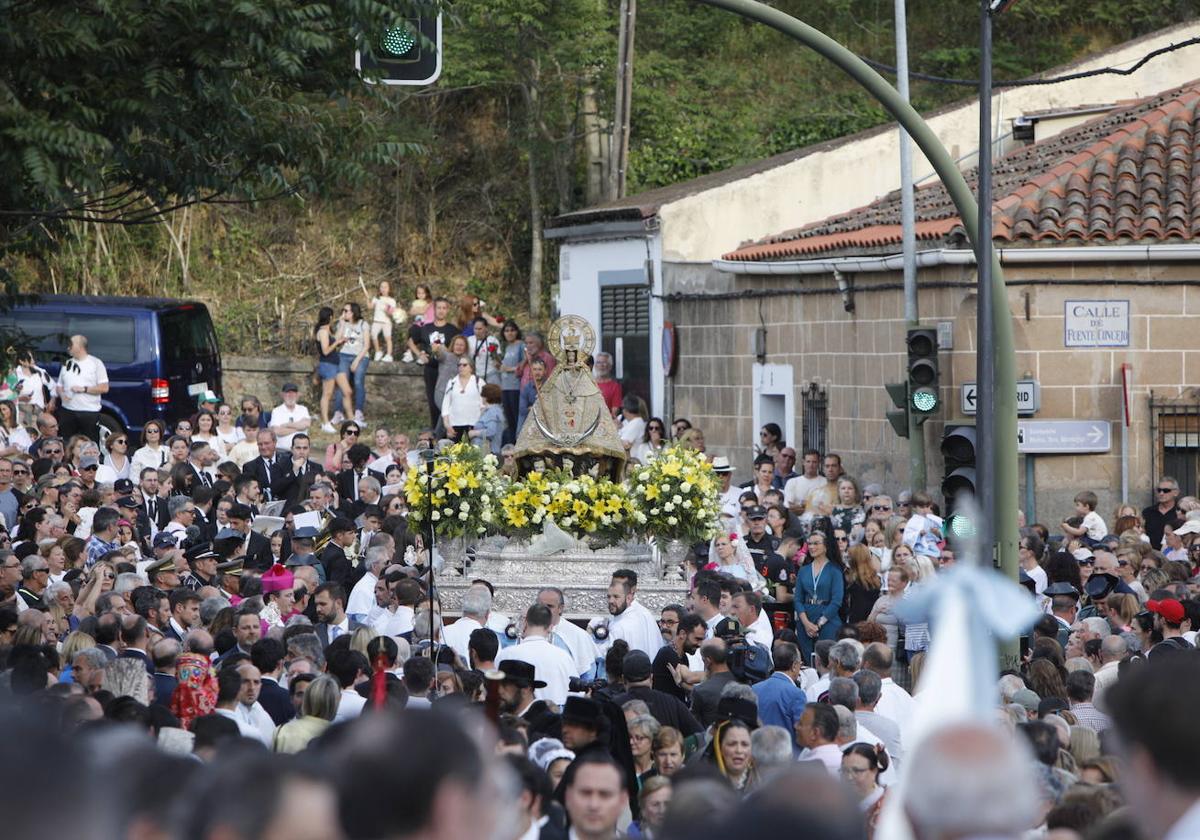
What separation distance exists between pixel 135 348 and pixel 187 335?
914 millimetres

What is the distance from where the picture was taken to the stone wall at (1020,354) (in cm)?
2111

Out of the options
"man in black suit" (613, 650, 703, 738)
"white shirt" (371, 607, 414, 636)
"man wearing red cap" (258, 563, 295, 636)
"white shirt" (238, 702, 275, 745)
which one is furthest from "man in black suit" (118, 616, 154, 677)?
"man in black suit" (613, 650, 703, 738)

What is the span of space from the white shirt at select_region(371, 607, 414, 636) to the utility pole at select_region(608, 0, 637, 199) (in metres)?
20.1

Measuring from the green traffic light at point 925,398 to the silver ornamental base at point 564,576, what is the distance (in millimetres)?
2668

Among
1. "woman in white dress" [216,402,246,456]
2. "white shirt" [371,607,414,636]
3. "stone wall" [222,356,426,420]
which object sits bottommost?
"white shirt" [371,607,414,636]

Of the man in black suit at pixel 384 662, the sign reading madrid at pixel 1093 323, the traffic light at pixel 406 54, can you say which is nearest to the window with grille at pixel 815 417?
the sign reading madrid at pixel 1093 323

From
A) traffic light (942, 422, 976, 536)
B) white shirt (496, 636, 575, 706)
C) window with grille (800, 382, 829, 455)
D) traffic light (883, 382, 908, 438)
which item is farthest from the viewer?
window with grille (800, 382, 829, 455)

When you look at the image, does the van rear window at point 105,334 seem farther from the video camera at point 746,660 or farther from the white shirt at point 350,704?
the white shirt at point 350,704

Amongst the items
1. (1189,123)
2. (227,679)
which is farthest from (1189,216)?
(227,679)

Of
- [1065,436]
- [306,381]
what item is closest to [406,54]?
[1065,436]

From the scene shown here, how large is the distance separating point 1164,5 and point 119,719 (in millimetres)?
33884

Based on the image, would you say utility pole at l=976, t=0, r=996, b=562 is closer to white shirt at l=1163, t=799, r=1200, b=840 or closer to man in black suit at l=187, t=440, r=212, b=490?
man in black suit at l=187, t=440, r=212, b=490

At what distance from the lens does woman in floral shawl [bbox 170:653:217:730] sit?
31.0 ft

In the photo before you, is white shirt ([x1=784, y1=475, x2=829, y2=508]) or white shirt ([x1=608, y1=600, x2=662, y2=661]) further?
white shirt ([x1=784, y1=475, x2=829, y2=508])
